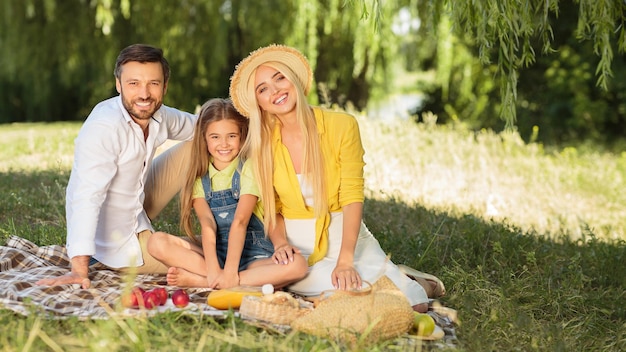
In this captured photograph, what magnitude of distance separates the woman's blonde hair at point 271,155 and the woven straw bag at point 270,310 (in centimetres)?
61

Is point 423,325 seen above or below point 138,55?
below

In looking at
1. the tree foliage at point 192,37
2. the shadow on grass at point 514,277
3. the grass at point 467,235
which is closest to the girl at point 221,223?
the grass at point 467,235

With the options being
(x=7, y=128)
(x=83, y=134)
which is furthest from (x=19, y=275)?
(x=7, y=128)

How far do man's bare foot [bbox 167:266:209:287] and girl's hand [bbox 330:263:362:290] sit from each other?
68 cm

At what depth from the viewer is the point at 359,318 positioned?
3.19m

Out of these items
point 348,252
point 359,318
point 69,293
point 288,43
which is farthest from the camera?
point 288,43

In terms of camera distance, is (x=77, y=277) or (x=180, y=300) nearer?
(x=180, y=300)

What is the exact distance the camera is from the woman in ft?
12.6

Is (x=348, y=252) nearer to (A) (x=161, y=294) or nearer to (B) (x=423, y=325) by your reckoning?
(B) (x=423, y=325)

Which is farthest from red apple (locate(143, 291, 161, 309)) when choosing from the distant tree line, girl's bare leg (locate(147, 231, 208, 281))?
the distant tree line

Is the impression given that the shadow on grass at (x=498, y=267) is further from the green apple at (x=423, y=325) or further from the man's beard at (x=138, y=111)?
the man's beard at (x=138, y=111)

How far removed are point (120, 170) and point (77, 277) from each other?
58 centimetres

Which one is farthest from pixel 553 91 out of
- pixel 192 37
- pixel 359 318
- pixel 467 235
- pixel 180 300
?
pixel 180 300

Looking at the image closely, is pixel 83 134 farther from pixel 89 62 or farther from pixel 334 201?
pixel 89 62
